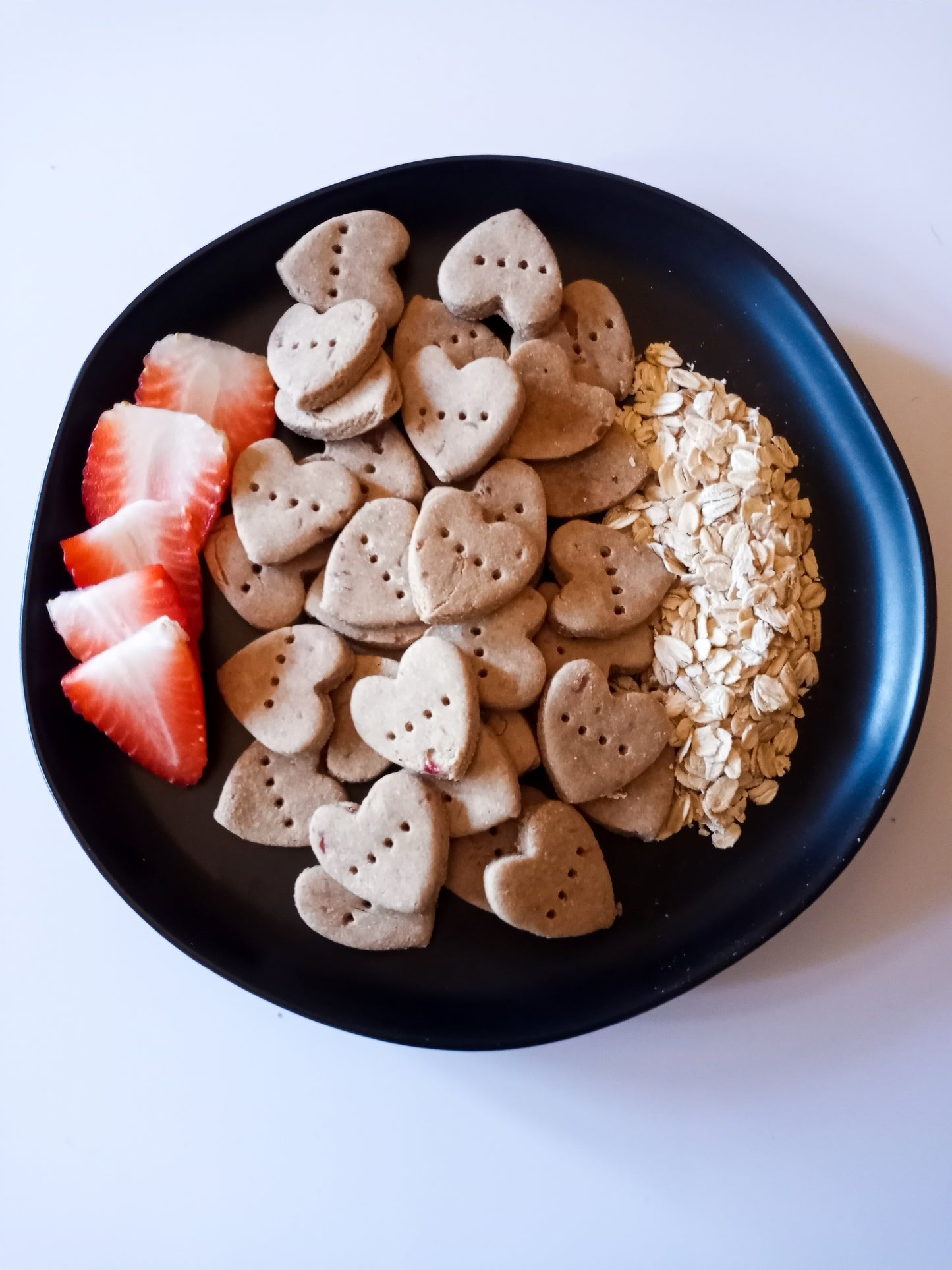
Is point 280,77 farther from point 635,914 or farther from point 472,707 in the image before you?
point 635,914

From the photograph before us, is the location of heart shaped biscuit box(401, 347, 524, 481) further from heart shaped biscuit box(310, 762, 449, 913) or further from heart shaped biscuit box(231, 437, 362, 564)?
heart shaped biscuit box(310, 762, 449, 913)

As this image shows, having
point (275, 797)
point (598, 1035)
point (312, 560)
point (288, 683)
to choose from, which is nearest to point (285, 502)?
point (312, 560)

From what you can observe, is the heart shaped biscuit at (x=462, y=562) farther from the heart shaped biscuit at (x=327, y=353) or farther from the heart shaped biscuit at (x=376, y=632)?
the heart shaped biscuit at (x=327, y=353)

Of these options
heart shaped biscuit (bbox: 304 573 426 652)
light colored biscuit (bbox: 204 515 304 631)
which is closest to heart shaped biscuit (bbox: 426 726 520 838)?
heart shaped biscuit (bbox: 304 573 426 652)

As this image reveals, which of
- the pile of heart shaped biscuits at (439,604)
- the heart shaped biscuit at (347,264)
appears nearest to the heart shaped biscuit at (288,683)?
the pile of heart shaped biscuits at (439,604)

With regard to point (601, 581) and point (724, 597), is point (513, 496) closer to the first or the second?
point (601, 581)

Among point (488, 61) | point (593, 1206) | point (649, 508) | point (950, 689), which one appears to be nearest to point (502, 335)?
point (649, 508)
